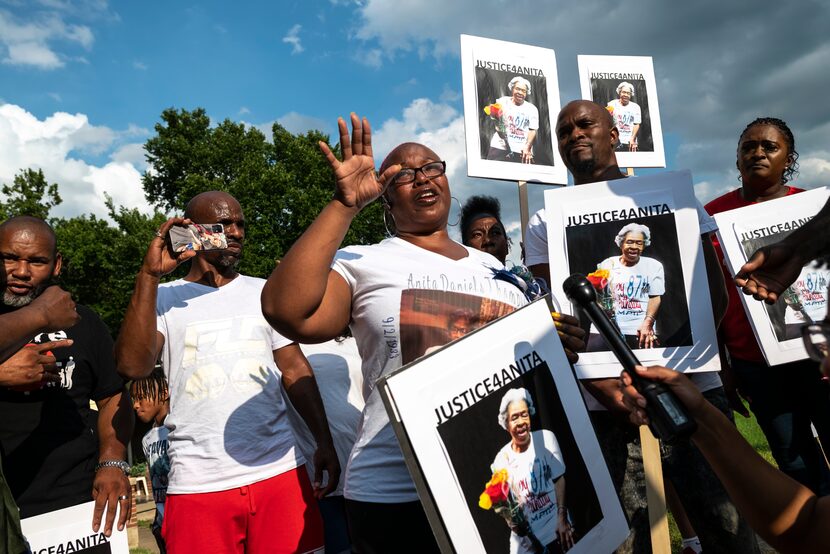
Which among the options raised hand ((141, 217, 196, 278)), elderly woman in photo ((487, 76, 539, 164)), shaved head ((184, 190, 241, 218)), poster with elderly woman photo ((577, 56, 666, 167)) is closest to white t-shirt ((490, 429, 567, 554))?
raised hand ((141, 217, 196, 278))

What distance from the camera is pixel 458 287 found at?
1.96 metres

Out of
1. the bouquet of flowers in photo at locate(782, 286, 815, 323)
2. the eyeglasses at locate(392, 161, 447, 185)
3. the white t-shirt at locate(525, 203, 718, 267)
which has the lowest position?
the bouquet of flowers in photo at locate(782, 286, 815, 323)

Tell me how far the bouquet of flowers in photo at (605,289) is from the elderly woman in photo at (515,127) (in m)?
1.87

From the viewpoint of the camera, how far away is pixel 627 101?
4.95 metres

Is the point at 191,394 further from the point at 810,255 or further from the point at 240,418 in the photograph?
the point at 810,255

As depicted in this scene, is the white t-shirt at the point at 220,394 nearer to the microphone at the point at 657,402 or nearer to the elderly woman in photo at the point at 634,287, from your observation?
the elderly woman in photo at the point at 634,287

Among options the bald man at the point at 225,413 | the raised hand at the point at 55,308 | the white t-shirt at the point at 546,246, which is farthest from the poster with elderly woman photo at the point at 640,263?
the raised hand at the point at 55,308

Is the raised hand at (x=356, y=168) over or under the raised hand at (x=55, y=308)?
over

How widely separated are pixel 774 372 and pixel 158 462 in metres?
3.37

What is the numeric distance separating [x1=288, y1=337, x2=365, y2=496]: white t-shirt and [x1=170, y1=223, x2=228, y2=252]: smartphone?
942 mm

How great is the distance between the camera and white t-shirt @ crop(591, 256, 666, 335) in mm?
2457

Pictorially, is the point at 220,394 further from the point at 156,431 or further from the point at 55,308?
the point at 156,431

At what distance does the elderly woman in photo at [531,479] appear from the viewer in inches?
62.4

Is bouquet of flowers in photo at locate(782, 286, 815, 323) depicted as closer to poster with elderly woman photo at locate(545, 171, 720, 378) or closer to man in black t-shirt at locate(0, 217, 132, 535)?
poster with elderly woman photo at locate(545, 171, 720, 378)
